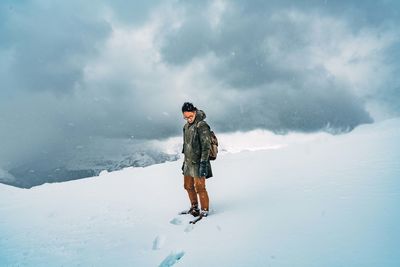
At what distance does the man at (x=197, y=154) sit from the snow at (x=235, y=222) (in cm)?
51

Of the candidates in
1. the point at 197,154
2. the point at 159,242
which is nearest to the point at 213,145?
the point at 197,154

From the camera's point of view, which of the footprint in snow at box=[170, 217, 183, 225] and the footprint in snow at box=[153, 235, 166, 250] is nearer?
the footprint in snow at box=[153, 235, 166, 250]

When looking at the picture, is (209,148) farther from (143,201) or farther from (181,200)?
(143,201)

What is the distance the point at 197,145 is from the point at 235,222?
1.98 metres

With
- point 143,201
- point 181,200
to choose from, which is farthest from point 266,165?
point 143,201

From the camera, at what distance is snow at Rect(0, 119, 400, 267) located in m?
4.18

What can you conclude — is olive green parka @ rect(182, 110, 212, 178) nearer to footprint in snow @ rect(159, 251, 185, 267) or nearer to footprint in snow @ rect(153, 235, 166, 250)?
footprint in snow @ rect(153, 235, 166, 250)

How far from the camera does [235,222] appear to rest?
582 cm

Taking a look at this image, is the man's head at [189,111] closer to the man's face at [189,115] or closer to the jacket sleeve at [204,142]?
the man's face at [189,115]

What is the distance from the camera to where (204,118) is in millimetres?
6941

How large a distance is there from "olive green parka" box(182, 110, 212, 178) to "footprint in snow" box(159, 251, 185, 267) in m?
2.19

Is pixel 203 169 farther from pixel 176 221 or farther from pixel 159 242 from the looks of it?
pixel 159 242

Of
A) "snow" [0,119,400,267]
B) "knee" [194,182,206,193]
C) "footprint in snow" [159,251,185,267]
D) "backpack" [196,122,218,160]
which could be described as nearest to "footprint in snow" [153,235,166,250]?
"snow" [0,119,400,267]

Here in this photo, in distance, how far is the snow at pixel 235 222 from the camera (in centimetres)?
418
